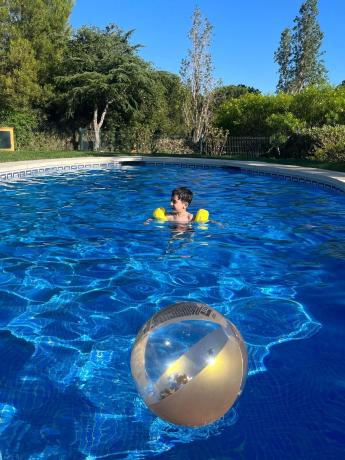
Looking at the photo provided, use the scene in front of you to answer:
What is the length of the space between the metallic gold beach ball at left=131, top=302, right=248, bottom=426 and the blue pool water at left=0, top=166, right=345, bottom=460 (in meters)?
0.53

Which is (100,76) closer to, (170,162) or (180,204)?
(170,162)

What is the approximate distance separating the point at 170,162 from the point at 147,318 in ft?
54.5

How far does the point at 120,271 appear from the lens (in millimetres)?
5422

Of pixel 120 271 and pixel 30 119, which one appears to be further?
pixel 30 119

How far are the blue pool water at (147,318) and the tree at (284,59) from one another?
45257 mm

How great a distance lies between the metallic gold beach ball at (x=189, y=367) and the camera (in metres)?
1.96

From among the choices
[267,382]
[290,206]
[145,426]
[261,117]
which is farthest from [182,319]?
[261,117]

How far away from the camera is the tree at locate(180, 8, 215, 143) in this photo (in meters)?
26.2

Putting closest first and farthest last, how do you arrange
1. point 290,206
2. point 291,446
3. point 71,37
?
1. point 291,446
2. point 290,206
3. point 71,37

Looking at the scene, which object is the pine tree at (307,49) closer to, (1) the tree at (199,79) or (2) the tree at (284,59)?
(2) the tree at (284,59)

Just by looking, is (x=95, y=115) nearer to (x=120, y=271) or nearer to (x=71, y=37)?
(x=71, y=37)

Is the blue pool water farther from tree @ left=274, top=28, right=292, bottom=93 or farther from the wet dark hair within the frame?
tree @ left=274, top=28, right=292, bottom=93

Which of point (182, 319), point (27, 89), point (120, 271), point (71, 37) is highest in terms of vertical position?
point (71, 37)

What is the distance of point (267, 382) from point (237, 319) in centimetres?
106
